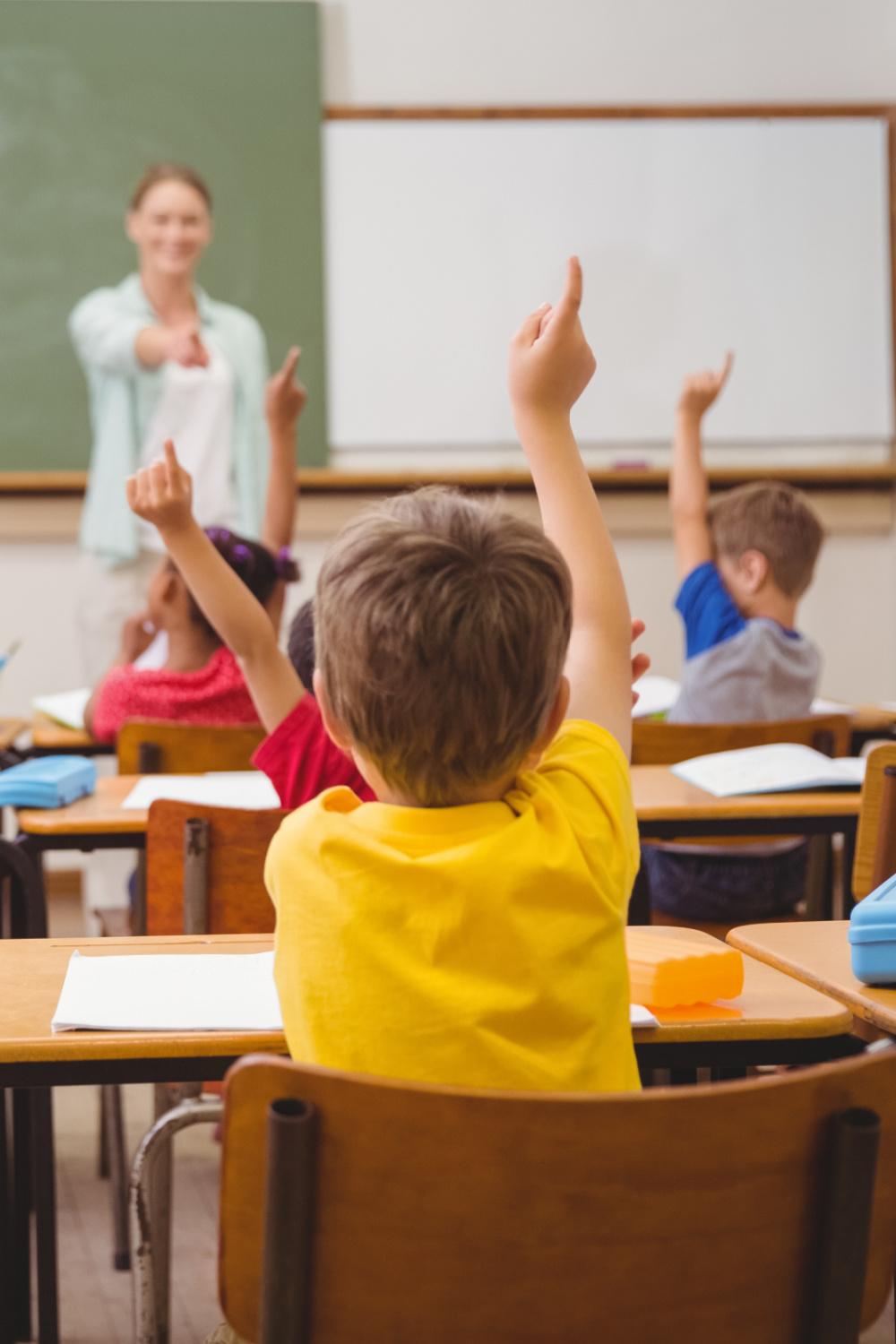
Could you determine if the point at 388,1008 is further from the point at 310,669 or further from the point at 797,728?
the point at 797,728

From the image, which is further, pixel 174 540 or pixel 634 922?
pixel 634 922

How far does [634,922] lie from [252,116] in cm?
342

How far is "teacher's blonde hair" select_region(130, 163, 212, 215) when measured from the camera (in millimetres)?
4238

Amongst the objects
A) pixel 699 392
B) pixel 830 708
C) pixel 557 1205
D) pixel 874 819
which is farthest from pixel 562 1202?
pixel 830 708

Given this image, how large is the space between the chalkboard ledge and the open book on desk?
→ 3.29 metres

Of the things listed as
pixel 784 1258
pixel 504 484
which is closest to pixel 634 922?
pixel 784 1258

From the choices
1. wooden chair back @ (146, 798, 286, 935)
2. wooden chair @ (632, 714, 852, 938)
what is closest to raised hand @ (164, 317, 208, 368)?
wooden chair @ (632, 714, 852, 938)

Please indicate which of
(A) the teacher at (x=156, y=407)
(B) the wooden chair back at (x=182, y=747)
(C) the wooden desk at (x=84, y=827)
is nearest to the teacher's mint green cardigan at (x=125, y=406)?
(A) the teacher at (x=156, y=407)

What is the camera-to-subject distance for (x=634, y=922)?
1.80m

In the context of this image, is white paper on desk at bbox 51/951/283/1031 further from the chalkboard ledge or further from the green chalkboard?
the green chalkboard

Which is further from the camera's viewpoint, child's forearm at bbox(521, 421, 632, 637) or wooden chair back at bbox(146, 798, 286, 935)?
wooden chair back at bbox(146, 798, 286, 935)

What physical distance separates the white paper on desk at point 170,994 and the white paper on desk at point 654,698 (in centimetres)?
176

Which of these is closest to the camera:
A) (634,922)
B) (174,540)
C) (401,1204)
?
(401,1204)

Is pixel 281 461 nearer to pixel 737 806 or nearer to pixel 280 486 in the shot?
pixel 280 486
